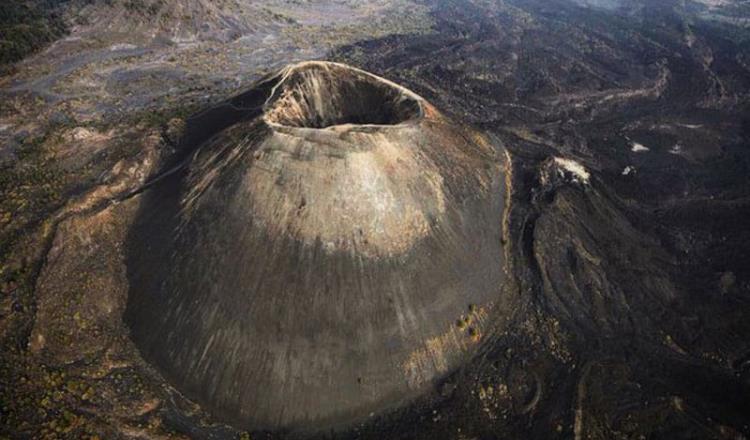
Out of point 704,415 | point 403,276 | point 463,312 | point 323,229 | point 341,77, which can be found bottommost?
point 704,415

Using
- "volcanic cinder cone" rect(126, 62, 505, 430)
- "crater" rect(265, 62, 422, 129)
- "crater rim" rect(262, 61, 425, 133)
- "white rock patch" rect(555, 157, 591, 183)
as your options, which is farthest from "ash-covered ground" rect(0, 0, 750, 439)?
"crater" rect(265, 62, 422, 129)

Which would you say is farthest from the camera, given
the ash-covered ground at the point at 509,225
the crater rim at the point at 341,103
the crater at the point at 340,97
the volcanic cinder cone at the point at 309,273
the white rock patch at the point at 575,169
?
the white rock patch at the point at 575,169

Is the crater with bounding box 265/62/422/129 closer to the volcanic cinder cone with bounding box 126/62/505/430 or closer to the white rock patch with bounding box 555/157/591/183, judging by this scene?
the volcanic cinder cone with bounding box 126/62/505/430

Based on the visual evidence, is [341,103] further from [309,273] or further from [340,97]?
[309,273]

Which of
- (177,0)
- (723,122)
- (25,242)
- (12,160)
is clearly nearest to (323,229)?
(25,242)

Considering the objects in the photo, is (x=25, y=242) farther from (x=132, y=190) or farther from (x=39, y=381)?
(x=39, y=381)

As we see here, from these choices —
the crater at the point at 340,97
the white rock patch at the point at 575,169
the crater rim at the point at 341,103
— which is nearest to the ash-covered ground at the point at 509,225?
the white rock patch at the point at 575,169

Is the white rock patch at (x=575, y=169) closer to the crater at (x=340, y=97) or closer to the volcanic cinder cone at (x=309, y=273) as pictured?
the volcanic cinder cone at (x=309, y=273)
